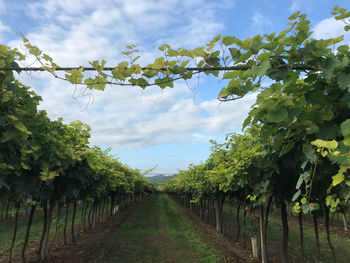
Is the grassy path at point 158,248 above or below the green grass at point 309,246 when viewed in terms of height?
above

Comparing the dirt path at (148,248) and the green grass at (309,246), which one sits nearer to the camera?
the dirt path at (148,248)

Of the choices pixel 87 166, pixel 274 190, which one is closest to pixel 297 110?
pixel 274 190

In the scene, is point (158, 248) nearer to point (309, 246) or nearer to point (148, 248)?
point (148, 248)

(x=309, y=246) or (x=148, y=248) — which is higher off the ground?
(x=148, y=248)

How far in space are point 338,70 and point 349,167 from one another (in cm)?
71

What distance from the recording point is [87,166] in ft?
20.6

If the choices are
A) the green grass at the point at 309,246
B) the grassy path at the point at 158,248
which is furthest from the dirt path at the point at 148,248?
the green grass at the point at 309,246

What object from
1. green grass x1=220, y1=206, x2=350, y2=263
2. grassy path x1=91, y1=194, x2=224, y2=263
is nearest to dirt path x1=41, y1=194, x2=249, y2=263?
grassy path x1=91, y1=194, x2=224, y2=263

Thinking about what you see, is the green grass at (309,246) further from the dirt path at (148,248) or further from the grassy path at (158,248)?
the grassy path at (158,248)

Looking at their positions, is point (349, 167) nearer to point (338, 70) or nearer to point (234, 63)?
point (338, 70)

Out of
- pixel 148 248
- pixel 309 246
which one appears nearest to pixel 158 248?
pixel 148 248

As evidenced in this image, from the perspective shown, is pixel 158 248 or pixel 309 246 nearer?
pixel 158 248

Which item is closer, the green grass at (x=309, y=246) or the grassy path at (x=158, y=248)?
the grassy path at (x=158, y=248)

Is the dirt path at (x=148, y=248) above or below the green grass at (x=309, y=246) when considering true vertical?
above
